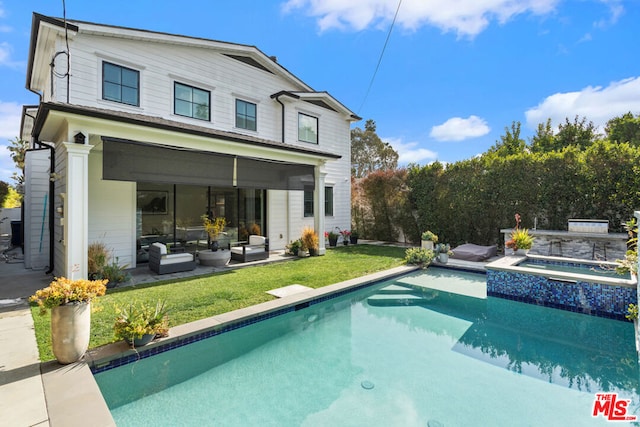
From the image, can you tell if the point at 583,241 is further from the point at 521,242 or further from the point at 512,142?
the point at 512,142

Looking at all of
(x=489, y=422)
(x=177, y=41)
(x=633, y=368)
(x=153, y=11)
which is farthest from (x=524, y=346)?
(x=153, y=11)

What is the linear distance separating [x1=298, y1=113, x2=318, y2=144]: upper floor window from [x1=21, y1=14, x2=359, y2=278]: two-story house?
205 mm

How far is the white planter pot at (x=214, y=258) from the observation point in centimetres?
971

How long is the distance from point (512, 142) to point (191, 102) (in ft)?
96.6

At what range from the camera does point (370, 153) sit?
38.4 meters

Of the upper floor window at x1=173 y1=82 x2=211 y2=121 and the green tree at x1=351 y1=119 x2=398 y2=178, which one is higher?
the green tree at x1=351 y1=119 x2=398 y2=178

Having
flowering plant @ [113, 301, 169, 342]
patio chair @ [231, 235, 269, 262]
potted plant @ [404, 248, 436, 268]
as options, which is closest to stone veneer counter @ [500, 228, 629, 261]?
potted plant @ [404, 248, 436, 268]

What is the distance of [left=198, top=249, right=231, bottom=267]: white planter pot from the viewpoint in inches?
382

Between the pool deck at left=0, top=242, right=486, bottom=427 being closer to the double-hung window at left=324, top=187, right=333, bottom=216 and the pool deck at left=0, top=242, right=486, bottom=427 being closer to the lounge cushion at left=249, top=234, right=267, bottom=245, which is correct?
the lounge cushion at left=249, top=234, right=267, bottom=245

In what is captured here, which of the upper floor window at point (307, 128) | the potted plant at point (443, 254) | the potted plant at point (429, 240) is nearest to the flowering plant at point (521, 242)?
the potted plant at point (443, 254)

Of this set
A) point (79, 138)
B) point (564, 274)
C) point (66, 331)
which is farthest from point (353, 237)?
point (66, 331)

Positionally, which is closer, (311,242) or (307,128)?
(311,242)

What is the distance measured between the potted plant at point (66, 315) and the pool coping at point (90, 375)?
17 centimetres

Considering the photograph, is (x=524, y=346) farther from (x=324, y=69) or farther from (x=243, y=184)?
(x=324, y=69)
